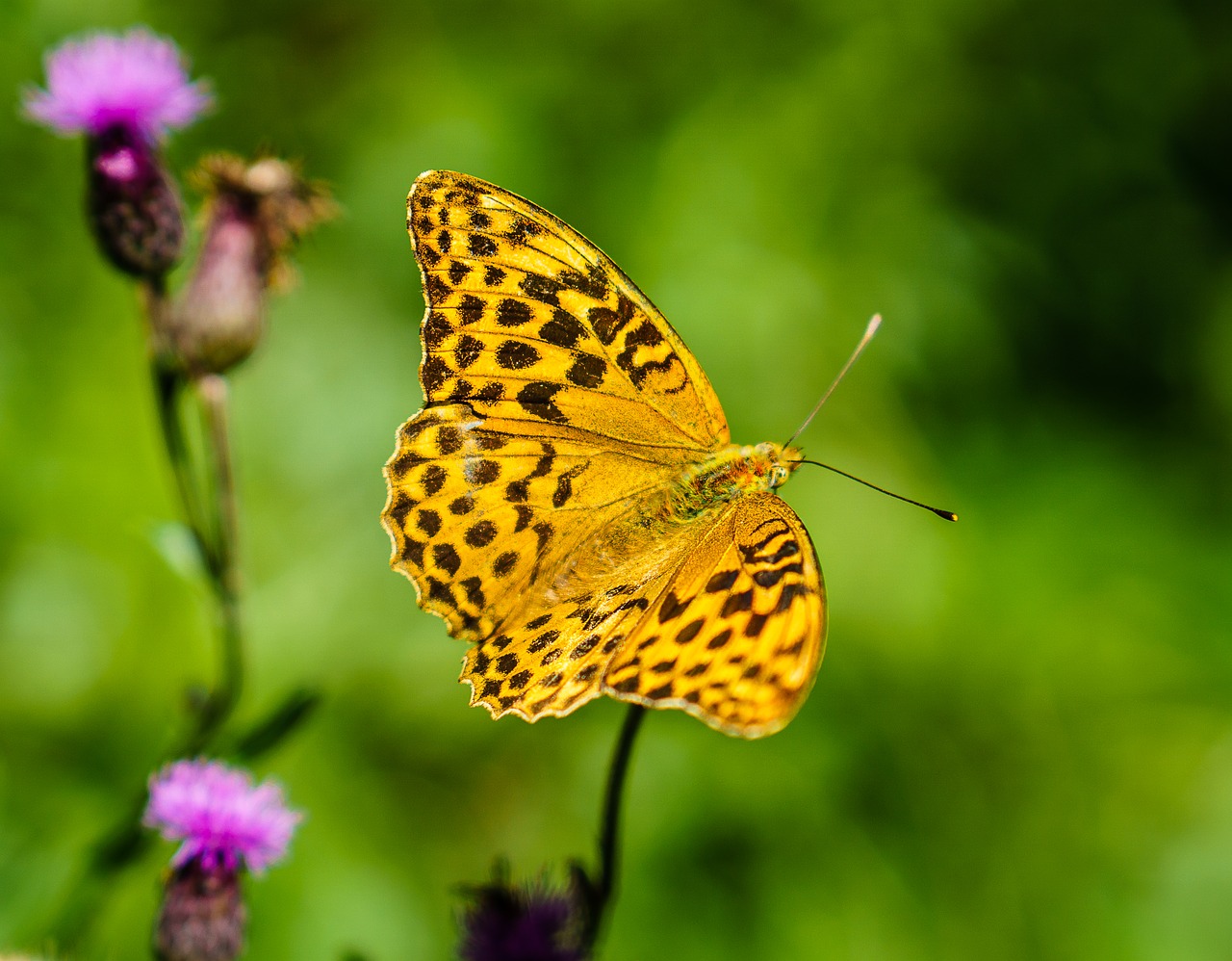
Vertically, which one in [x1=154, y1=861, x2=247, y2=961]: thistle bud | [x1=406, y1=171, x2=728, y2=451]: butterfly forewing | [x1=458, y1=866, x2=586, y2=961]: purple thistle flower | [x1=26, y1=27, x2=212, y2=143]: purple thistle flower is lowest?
[x1=154, y1=861, x2=247, y2=961]: thistle bud

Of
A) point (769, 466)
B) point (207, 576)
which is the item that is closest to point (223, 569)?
point (207, 576)

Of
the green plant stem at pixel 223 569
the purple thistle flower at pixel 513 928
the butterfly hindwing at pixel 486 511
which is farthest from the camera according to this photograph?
the green plant stem at pixel 223 569

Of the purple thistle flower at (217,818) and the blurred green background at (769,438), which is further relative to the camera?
the blurred green background at (769,438)

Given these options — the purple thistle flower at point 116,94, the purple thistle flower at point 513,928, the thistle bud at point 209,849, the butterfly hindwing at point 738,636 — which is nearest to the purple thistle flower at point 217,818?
the thistle bud at point 209,849

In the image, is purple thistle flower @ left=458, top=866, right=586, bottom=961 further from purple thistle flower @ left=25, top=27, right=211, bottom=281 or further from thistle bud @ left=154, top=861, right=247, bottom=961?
purple thistle flower @ left=25, top=27, right=211, bottom=281

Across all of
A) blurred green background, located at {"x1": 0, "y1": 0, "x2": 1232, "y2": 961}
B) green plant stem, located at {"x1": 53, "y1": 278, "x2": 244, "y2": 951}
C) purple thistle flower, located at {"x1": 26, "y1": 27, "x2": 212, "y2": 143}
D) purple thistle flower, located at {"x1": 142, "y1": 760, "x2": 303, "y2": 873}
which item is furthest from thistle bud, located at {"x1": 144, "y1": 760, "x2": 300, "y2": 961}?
purple thistle flower, located at {"x1": 26, "y1": 27, "x2": 212, "y2": 143}

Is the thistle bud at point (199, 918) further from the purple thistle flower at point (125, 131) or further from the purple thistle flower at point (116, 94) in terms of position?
the purple thistle flower at point (116, 94)
